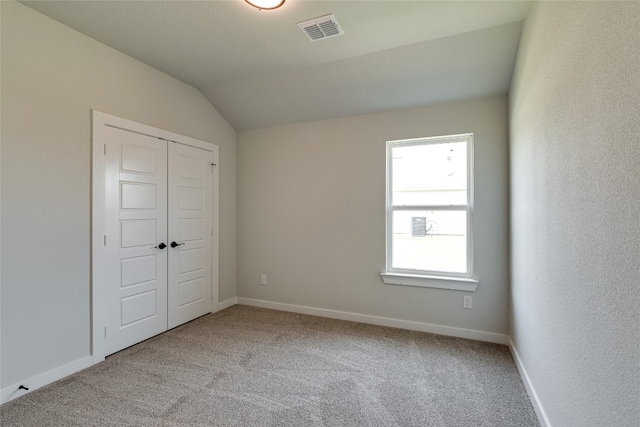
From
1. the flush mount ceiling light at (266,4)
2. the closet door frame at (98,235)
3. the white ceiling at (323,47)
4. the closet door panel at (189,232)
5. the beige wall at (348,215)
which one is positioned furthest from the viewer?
the closet door panel at (189,232)

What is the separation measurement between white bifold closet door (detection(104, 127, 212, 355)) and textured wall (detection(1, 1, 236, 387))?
0.74 ft

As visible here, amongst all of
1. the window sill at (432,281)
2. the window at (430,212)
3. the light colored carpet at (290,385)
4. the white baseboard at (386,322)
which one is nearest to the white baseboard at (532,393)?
the light colored carpet at (290,385)

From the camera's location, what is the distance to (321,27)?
2357 millimetres

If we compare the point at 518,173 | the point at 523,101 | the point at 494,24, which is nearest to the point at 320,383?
the point at 518,173

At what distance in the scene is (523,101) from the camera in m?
2.23

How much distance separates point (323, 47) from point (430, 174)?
175 cm

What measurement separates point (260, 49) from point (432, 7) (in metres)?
1.49

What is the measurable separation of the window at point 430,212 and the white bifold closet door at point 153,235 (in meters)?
2.32

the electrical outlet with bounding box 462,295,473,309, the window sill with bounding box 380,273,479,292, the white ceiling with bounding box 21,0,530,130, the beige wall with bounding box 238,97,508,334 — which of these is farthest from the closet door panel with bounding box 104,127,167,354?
the electrical outlet with bounding box 462,295,473,309

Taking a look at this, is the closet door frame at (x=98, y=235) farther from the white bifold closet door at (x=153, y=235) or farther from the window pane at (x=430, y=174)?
the window pane at (x=430, y=174)

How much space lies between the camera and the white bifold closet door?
2.74 m

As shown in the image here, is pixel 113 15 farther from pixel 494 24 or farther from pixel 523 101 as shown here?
pixel 523 101

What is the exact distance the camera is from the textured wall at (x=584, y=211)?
3.13 feet

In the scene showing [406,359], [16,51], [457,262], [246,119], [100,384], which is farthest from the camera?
[246,119]
